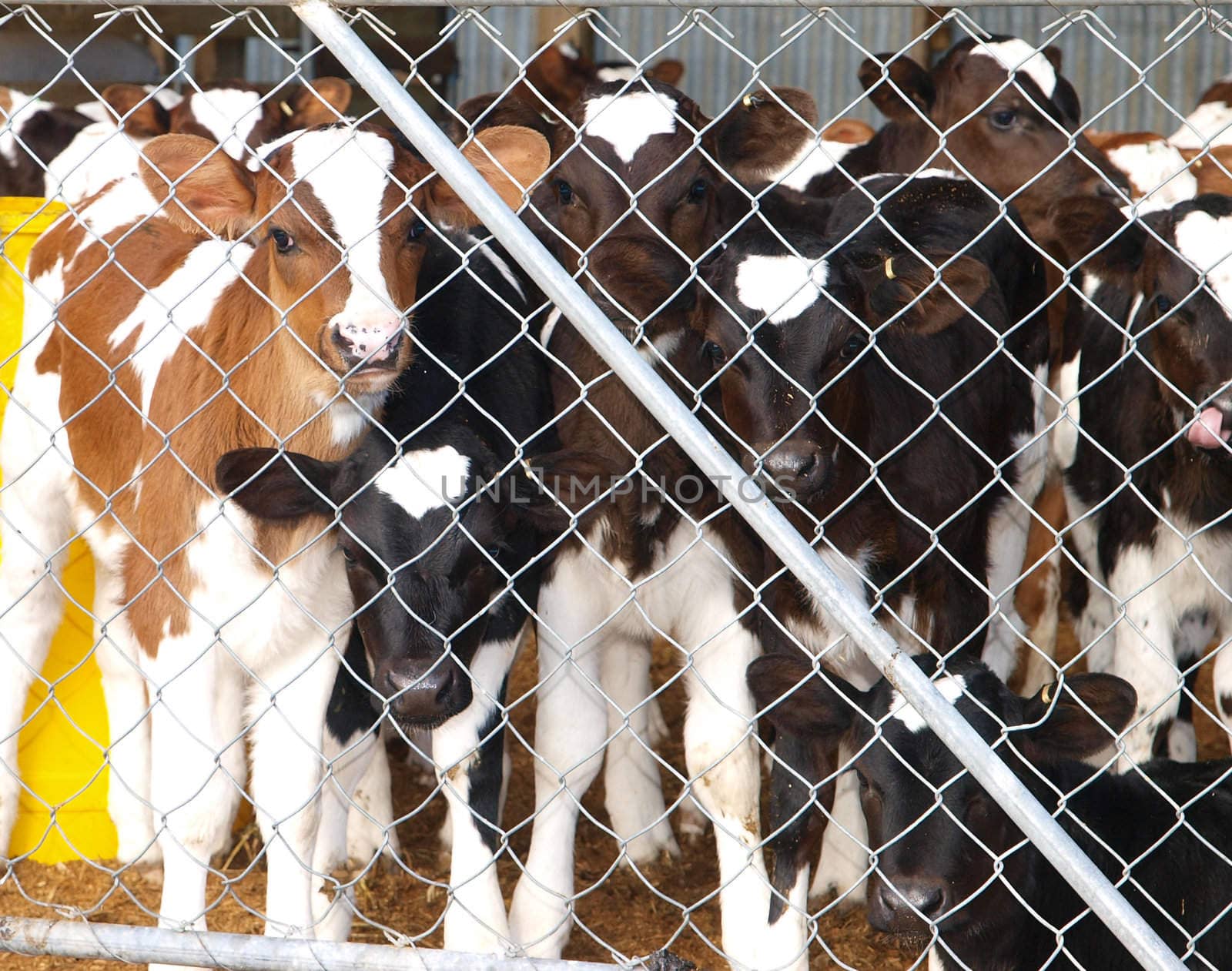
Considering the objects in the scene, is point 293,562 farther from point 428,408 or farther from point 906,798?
point 906,798

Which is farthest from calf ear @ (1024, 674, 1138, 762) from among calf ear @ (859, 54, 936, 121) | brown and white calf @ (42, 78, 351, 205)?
brown and white calf @ (42, 78, 351, 205)

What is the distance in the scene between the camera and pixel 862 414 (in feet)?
12.4

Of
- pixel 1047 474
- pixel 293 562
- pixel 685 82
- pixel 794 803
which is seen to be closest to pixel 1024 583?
pixel 1047 474

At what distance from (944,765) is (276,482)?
5.40 feet

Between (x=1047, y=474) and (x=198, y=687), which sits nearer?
(x=198, y=687)

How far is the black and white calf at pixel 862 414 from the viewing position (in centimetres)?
341

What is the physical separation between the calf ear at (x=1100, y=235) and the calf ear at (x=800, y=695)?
1494 millimetres

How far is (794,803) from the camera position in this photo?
12.3ft

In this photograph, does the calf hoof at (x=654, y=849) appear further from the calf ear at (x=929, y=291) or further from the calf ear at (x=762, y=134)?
the calf ear at (x=762, y=134)

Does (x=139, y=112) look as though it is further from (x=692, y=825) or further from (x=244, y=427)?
(x=692, y=825)

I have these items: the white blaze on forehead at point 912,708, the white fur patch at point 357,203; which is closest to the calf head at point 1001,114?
the white blaze on forehead at point 912,708

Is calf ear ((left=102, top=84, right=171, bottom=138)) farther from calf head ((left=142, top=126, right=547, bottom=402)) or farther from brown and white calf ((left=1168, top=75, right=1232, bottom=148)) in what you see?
brown and white calf ((left=1168, top=75, right=1232, bottom=148))

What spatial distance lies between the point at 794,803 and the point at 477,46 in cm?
936

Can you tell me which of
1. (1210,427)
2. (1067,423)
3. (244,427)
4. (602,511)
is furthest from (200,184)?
(1067,423)
